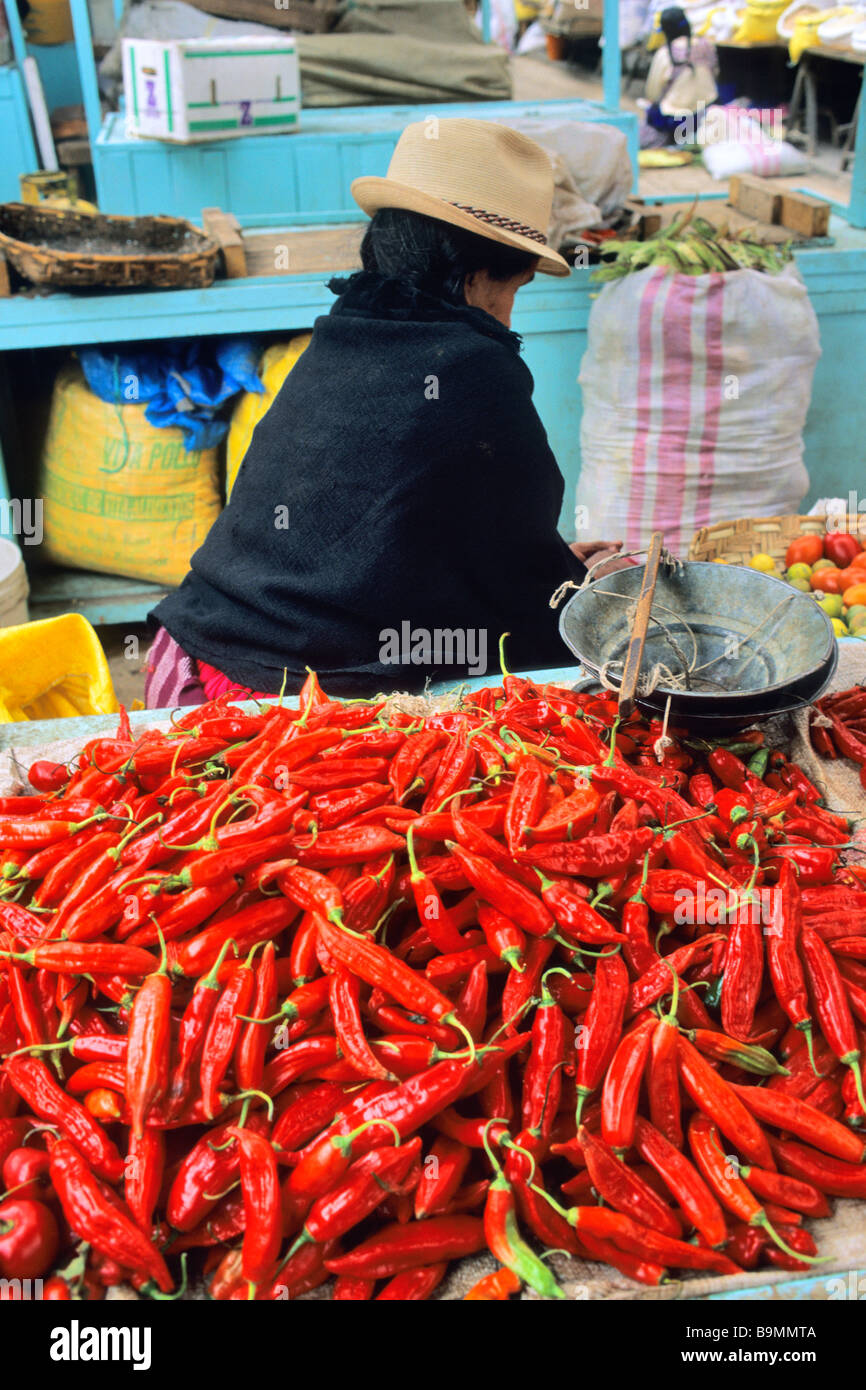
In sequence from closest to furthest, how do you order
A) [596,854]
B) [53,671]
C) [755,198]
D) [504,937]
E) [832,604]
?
A: [504,937], [596,854], [53,671], [832,604], [755,198]

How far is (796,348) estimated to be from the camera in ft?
13.4

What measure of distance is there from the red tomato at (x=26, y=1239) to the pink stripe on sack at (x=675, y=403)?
3.61 m

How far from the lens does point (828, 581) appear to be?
11.6 feet

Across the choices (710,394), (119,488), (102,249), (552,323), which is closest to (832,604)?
(710,394)

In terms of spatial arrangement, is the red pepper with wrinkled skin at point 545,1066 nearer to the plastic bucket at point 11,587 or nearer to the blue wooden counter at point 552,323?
the plastic bucket at point 11,587

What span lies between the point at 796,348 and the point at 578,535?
1.19m

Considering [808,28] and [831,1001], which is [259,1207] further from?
[808,28]

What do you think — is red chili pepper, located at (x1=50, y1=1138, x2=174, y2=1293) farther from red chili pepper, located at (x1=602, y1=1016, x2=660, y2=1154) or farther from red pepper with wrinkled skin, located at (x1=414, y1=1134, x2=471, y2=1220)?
red chili pepper, located at (x1=602, y1=1016, x2=660, y2=1154)

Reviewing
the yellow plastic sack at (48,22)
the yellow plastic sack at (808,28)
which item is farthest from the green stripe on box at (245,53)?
the yellow plastic sack at (808,28)

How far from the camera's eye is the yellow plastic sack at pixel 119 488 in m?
4.54

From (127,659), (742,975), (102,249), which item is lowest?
(127,659)

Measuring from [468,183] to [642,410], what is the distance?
1.61 metres

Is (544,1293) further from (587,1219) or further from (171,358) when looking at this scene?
(171,358)

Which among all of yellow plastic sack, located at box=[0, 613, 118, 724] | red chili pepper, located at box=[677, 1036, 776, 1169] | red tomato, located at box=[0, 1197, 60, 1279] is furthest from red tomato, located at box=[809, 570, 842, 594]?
red tomato, located at box=[0, 1197, 60, 1279]
